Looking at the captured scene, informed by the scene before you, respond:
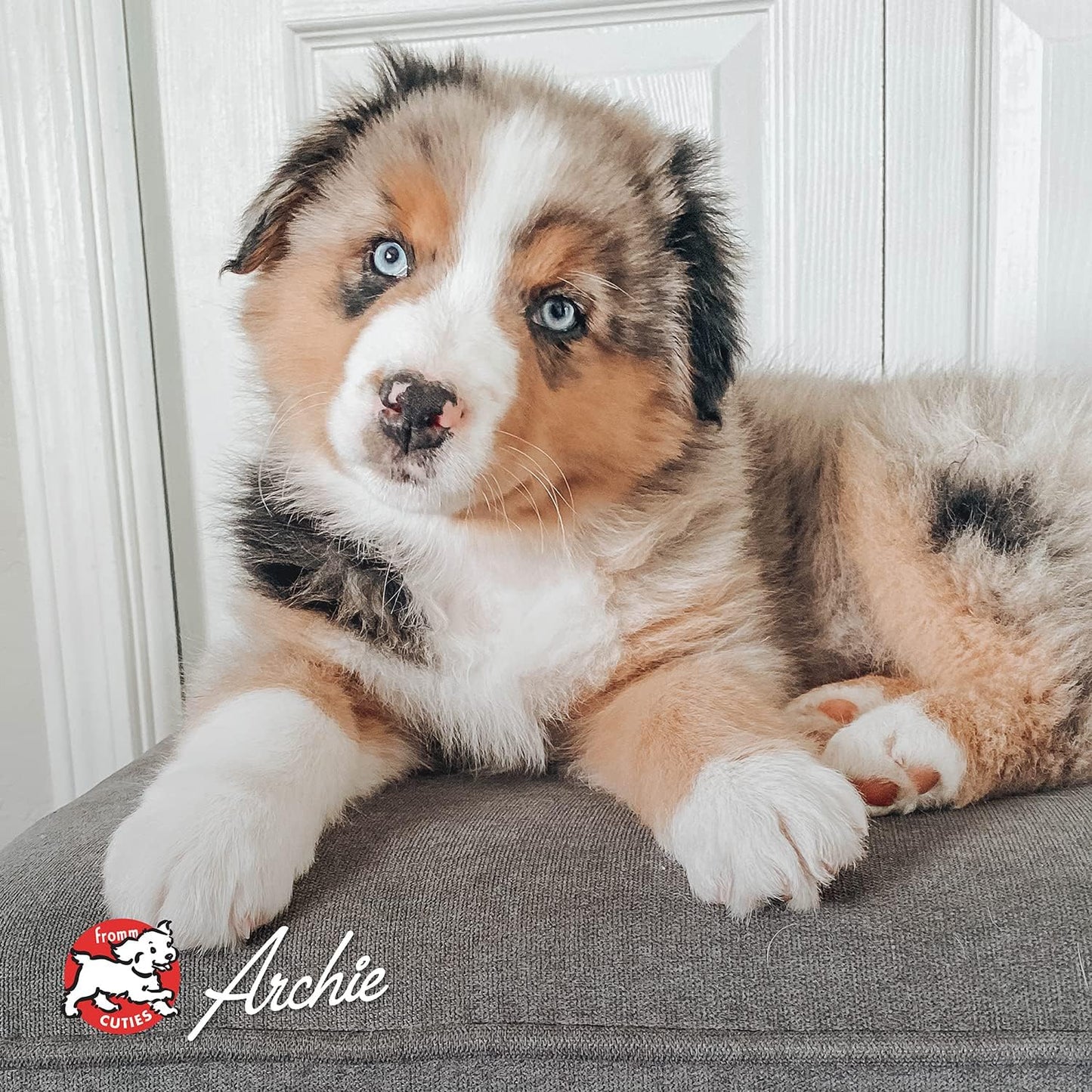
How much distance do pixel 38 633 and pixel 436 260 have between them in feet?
6.92

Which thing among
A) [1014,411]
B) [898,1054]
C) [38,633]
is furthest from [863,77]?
[38,633]

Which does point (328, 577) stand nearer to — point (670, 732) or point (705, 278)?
point (670, 732)

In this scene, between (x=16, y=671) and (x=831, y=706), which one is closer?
(x=831, y=706)

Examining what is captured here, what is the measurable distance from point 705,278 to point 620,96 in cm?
131

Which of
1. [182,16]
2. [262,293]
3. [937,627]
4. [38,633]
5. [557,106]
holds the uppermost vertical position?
[182,16]

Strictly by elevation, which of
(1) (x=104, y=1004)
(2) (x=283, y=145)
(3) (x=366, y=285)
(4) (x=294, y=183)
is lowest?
(1) (x=104, y=1004)

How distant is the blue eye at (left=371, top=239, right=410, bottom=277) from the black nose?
30 cm

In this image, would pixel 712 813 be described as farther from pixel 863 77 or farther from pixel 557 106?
pixel 863 77

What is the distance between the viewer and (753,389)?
8.04ft

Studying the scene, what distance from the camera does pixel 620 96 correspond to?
2.93 m

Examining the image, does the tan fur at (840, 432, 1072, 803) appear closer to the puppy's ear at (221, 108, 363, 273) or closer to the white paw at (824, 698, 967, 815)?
the white paw at (824, 698, 967, 815)

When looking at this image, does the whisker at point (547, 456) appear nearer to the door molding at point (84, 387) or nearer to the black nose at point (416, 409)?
the black nose at point (416, 409)

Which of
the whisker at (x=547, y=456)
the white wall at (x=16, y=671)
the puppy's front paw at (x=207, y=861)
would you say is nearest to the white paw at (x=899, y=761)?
the whisker at (x=547, y=456)

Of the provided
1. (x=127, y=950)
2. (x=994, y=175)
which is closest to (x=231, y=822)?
(x=127, y=950)
